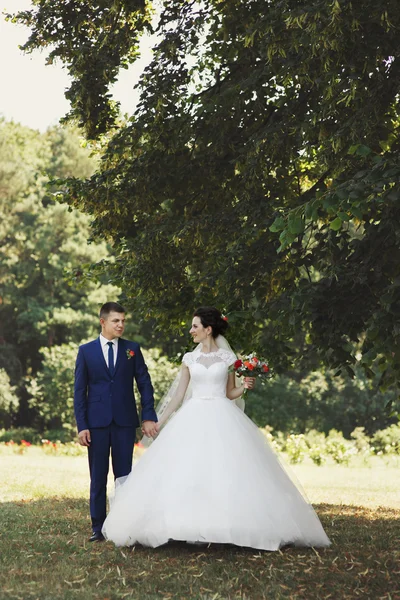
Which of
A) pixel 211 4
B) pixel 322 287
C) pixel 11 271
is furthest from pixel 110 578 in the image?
pixel 11 271

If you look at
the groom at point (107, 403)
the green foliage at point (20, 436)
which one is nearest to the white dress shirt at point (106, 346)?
the groom at point (107, 403)

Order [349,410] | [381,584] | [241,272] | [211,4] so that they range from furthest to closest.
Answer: [349,410], [211,4], [241,272], [381,584]

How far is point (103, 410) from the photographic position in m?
7.50

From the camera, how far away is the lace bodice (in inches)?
291

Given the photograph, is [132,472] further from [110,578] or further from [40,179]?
[40,179]

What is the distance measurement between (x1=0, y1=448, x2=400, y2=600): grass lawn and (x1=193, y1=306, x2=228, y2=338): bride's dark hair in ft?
6.60

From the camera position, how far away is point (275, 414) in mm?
34719

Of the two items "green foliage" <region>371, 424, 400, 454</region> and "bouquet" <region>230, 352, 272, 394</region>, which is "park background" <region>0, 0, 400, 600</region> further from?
"green foliage" <region>371, 424, 400, 454</region>

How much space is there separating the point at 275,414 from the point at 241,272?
2620 centimetres

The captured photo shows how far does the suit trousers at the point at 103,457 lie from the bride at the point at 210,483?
13.6 inches

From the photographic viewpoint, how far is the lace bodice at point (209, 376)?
7398 millimetres

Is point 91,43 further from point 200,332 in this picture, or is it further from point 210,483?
point 210,483

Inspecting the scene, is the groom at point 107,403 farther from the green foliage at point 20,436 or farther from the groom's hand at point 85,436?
the green foliage at point 20,436

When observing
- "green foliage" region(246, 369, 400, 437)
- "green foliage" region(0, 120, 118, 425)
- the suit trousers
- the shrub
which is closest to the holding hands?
the suit trousers
